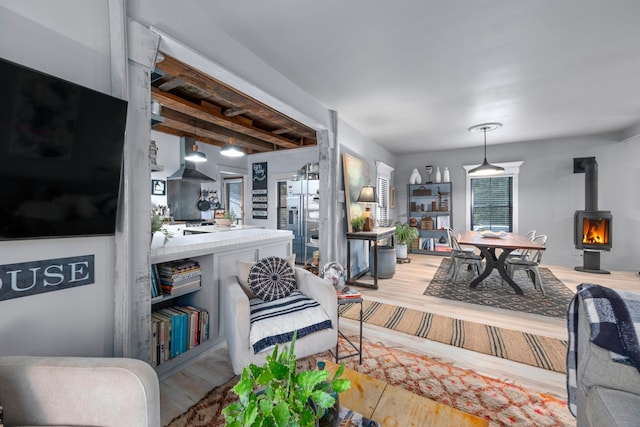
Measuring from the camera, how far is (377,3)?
182cm

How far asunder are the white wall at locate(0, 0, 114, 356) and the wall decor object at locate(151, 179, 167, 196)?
4.31 m

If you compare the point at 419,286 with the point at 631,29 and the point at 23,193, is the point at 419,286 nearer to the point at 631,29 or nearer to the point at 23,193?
the point at 631,29

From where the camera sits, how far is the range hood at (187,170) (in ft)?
17.5

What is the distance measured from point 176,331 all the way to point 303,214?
3701 millimetres

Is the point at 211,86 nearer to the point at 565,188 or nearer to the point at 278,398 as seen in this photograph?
the point at 278,398

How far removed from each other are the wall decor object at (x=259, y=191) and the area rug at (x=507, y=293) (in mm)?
3769

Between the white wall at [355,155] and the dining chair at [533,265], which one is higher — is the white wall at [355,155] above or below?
above

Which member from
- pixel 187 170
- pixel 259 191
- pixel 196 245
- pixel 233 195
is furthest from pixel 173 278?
pixel 233 195

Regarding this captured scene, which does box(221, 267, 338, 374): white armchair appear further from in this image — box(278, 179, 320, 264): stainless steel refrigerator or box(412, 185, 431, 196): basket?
box(412, 185, 431, 196): basket

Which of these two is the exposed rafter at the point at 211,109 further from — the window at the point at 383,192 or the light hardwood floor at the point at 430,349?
the light hardwood floor at the point at 430,349

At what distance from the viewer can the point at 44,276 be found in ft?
4.24

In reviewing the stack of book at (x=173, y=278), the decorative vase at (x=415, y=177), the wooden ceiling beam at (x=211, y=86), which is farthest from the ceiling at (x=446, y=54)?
the decorative vase at (x=415, y=177)

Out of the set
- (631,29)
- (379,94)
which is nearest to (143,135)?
(379,94)

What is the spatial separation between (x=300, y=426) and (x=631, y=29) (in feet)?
11.2
